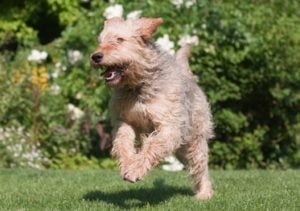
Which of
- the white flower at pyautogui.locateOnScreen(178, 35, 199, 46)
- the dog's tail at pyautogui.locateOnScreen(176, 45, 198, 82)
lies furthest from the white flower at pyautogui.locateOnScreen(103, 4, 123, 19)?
the dog's tail at pyautogui.locateOnScreen(176, 45, 198, 82)

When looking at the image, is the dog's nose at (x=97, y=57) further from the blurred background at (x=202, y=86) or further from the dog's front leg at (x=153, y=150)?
the blurred background at (x=202, y=86)

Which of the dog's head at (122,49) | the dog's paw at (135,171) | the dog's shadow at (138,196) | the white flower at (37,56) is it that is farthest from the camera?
the white flower at (37,56)

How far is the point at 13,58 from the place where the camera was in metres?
14.1

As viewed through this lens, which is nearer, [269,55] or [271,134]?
[269,55]

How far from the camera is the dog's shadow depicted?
749 centimetres

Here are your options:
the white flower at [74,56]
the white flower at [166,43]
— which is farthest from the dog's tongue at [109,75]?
the white flower at [74,56]

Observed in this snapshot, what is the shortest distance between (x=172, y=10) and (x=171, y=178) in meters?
3.51

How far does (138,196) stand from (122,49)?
68.4 inches

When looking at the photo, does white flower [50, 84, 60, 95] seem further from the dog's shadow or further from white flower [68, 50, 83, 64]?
the dog's shadow

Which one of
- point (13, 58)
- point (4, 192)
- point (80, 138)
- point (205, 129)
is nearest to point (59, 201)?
point (4, 192)

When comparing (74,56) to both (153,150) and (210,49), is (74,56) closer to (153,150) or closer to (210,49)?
(210,49)

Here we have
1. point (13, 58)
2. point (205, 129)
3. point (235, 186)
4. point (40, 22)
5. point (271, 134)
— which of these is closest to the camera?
point (205, 129)

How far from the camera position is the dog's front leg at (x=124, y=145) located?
6.85 meters

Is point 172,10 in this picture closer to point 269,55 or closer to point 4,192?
point 269,55
